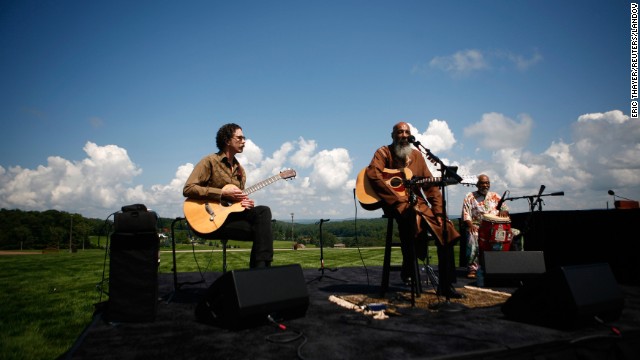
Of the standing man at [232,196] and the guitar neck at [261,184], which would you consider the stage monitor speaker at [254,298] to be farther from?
the guitar neck at [261,184]

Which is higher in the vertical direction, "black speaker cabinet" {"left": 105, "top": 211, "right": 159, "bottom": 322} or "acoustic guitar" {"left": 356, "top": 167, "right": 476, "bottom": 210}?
"acoustic guitar" {"left": 356, "top": 167, "right": 476, "bottom": 210}

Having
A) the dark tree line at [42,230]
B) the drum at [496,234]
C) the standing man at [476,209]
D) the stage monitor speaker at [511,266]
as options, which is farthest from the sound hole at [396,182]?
the dark tree line at [42,230]

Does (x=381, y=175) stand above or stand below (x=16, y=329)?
above

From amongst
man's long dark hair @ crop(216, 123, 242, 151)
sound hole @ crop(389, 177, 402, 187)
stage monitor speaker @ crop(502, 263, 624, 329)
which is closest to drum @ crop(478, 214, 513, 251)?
sound hole @ crop(389, 177, 402, 187)

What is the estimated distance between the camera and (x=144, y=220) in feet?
11.9

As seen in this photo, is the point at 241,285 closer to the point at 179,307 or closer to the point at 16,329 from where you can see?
the point at 179,307

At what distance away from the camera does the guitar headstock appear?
225 inches

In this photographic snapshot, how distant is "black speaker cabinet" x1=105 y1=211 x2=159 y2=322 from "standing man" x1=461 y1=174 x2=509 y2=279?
5.99 meters

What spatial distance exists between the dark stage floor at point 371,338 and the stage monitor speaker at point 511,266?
1.36 meters

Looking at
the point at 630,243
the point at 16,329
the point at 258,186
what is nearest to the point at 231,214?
the point at 258,186

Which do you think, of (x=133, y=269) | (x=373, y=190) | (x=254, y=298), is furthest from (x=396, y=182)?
(x=133, y=269)

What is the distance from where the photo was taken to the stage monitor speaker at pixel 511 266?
5.01m

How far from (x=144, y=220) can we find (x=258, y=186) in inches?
68.7

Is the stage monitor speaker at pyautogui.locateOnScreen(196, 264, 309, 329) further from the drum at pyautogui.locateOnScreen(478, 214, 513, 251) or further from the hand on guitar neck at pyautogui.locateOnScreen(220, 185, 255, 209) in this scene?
the drum at pyautogui.locateOnScreen(478, 214, 513, 251)
